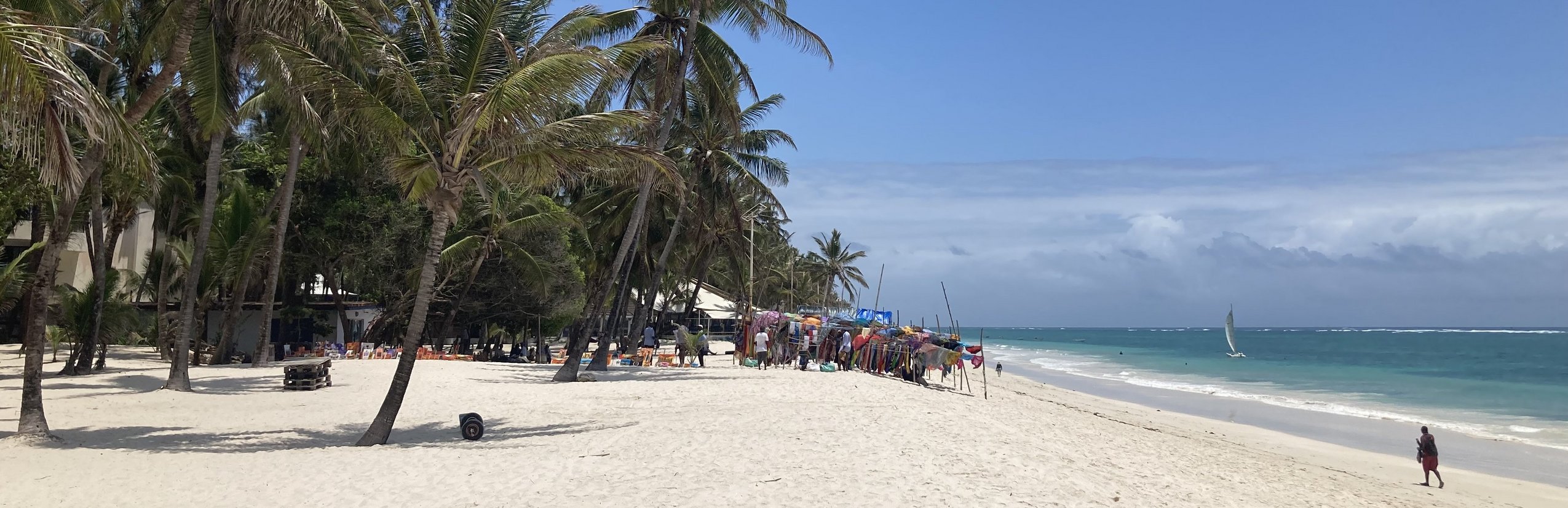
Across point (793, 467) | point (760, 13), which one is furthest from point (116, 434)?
point (760, 13)

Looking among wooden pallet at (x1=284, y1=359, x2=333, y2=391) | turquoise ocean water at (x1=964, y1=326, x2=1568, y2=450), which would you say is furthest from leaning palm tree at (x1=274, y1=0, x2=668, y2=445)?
turquoise ocean water at (x1=964, y1=326, x2=1568, y2=450)

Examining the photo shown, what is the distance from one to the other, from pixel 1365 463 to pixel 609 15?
48.2 ft

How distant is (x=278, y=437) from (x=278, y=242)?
908 centimetres

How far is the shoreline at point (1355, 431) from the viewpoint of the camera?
48.1 ft

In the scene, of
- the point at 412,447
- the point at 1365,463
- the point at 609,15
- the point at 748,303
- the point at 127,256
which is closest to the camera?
the point at 412,447

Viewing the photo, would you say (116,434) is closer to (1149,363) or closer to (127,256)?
(127,256)

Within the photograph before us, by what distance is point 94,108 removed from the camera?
5.38 m

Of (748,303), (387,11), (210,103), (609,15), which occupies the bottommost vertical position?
(748,303)

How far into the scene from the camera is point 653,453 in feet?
28.6

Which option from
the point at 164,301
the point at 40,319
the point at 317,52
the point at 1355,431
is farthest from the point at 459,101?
the point at 1355,431

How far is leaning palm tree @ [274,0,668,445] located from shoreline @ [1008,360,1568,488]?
14638 mm

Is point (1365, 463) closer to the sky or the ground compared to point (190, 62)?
closer to the ground

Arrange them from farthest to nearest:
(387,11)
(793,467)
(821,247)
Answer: (821,247)
(387,11)
(793,467)

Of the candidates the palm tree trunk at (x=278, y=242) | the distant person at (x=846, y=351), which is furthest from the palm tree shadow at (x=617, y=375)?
the palm tree trunk at (x=278, y=242)
